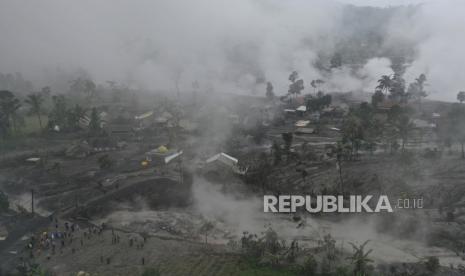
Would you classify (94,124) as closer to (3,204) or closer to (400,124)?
(3,204)

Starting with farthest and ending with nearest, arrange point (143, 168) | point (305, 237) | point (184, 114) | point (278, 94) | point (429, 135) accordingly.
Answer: point (278, 94) < point (184, 114) < point (429, 135) < point (143, 168) < point (305, 237)

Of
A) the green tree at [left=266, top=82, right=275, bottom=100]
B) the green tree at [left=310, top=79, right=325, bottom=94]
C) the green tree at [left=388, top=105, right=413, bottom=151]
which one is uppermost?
the green tree at [left=310, top=79, right=325, bottom=94]

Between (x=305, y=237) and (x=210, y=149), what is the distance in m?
21.1

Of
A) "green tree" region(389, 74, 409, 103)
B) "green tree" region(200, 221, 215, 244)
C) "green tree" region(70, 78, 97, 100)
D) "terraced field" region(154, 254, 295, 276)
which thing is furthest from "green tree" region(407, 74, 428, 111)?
"green tree" region(70, 78, 97, 100)

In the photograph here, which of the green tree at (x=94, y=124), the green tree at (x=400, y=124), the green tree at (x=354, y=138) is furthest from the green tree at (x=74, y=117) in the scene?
the green tree at (x=400, y=124)

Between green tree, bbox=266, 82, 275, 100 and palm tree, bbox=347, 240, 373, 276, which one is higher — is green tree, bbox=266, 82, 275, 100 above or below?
above

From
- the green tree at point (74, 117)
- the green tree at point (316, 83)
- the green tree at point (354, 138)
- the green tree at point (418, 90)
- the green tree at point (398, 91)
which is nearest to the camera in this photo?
the green tree at point (354, 138)

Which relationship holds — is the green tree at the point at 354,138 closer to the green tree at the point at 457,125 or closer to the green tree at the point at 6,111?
the green tree at the point at 457,125

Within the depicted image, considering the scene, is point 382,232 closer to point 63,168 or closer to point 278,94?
point 63,168

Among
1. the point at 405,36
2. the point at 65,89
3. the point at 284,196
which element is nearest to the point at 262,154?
the point at 284,196

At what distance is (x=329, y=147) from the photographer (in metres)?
46.5

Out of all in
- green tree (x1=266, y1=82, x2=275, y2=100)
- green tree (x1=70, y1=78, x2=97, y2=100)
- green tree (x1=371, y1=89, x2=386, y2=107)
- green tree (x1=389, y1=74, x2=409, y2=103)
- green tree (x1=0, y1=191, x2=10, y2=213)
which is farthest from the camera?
green tree (x1=70, y1=78, x2=97, y2=100)

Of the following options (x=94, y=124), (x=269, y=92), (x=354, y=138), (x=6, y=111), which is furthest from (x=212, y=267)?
(x=269, y=92)

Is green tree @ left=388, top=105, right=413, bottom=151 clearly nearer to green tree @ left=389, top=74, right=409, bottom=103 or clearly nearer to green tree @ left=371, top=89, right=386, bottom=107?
green tree @ left=371, top=89, right=386, bottom=107
